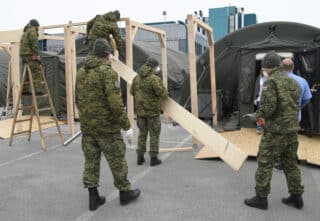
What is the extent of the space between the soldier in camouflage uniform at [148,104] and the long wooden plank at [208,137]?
650 mm

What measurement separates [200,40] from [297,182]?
51.8 feet

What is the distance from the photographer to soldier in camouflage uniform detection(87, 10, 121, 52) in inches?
217

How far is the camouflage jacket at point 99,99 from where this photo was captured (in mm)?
3648

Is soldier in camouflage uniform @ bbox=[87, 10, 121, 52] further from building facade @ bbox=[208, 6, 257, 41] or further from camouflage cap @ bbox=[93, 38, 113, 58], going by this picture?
building facade @ bbox=[208, 6, 257, 41]

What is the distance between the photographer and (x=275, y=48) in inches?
320

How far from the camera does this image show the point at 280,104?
11.6ft

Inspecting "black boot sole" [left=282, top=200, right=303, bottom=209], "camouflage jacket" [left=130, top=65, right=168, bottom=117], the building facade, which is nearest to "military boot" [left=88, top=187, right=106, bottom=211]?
"camouflage jacket" [left=130, top=65, right=168, bottom=117]

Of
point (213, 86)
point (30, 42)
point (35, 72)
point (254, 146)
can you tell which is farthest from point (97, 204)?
point (213, 86)

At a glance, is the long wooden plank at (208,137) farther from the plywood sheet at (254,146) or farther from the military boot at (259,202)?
the plywood sheet at (254,146)

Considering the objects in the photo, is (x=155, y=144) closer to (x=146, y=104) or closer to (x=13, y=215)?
(x=146, y=104)

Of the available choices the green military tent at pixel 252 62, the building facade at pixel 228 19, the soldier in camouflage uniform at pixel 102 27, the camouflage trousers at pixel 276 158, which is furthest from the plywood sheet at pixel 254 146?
the building facade at pixel 228 19

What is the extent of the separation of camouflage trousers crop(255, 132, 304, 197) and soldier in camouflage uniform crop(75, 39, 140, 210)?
1.44 m

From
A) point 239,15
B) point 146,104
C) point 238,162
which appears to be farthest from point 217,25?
point 238,162

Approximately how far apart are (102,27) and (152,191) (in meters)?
2.68
